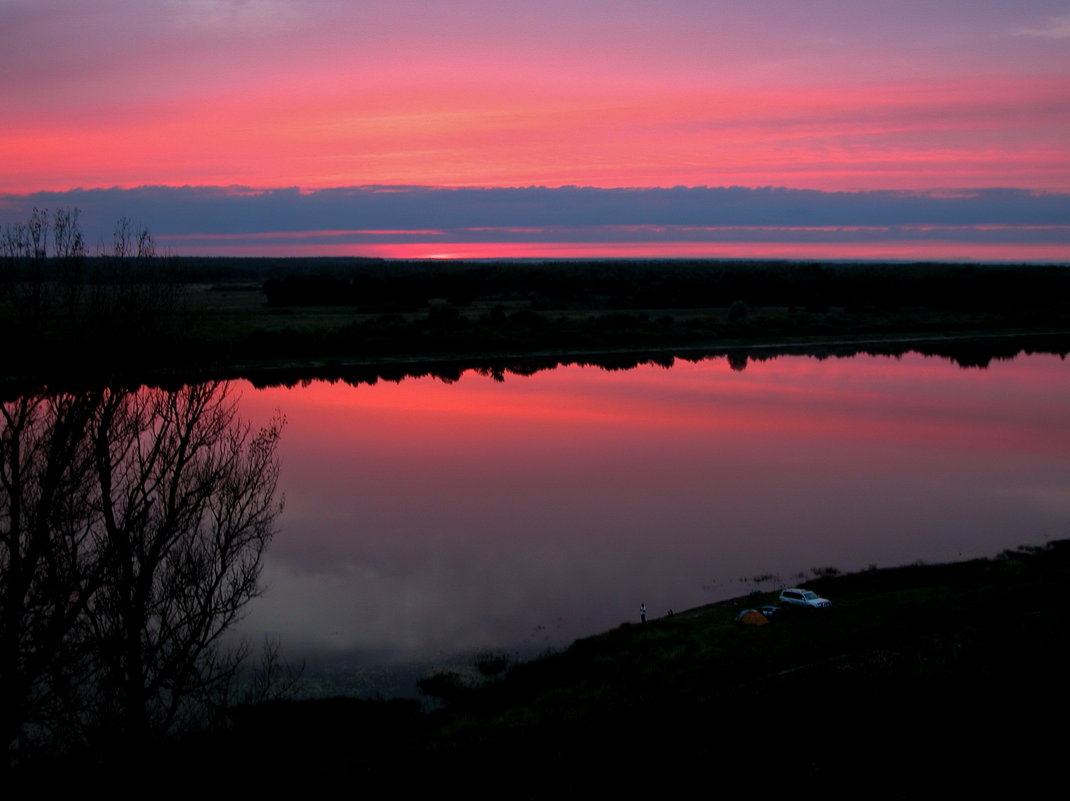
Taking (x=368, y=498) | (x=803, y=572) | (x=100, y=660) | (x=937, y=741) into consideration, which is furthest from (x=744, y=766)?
(x=368, y=498)

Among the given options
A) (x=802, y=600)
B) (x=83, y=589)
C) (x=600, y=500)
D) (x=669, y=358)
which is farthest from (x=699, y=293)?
(x=83, y=589)

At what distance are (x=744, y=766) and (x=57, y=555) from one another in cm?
616

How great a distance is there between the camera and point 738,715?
21.9ft

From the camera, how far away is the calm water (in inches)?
520

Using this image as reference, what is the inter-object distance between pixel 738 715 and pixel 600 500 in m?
11.5

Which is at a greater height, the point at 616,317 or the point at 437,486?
the point at 616,317

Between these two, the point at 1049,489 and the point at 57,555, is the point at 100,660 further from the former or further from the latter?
the point at 1049,489

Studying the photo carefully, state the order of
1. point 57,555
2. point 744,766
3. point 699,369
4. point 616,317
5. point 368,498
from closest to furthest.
→ point 744,766 < point 57,555 < point 368,498 < point 699,369 < point 616,317

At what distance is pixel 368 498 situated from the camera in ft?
61.2

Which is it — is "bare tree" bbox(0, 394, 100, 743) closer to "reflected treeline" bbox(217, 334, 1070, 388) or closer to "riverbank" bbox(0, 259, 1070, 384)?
"riverbank" bbox(0, 259, 1070, 384)

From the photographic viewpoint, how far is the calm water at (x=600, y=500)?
13211mm

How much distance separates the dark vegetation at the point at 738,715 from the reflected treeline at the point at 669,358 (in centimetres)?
2461

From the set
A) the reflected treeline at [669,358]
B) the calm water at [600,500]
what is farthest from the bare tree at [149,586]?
the reflected treeline at [669,358]

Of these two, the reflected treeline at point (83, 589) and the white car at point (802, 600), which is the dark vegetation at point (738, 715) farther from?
the reflected treeline at point (83, 589)
